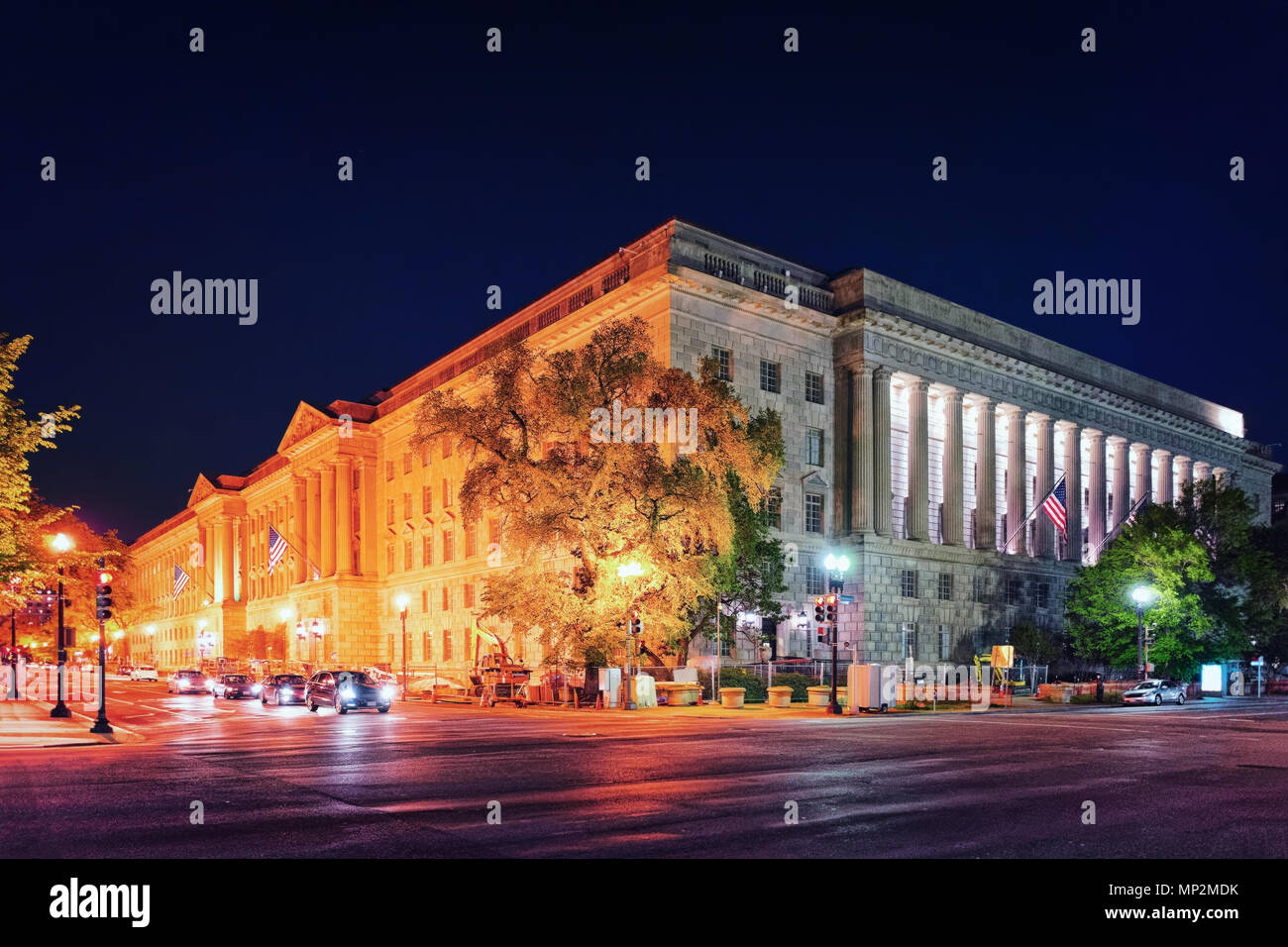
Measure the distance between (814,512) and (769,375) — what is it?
7.92 metres

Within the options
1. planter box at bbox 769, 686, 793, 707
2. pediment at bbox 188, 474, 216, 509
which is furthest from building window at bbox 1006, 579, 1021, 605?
pediment at bbox 188, 474, 216, 509

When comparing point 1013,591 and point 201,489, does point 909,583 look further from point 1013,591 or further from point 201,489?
point 201,489

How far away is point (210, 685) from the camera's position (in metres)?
69.2

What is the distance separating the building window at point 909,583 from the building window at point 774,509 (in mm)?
8265

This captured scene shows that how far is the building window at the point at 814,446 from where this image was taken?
59.9m

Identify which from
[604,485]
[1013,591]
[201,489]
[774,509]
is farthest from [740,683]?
[201,489]

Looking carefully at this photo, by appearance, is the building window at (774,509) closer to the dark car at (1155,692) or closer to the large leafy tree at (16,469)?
the dark car at (1155,692)

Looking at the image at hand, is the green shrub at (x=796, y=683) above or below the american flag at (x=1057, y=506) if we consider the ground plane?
below

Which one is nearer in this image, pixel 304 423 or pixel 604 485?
pixel 604 485

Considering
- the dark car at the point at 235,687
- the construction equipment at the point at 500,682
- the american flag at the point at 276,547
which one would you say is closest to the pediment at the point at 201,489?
the american flag at the point at 276,547

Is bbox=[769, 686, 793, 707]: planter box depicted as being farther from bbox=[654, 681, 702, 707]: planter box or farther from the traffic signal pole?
the traffic signal pole

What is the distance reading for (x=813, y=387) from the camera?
2386 inches
